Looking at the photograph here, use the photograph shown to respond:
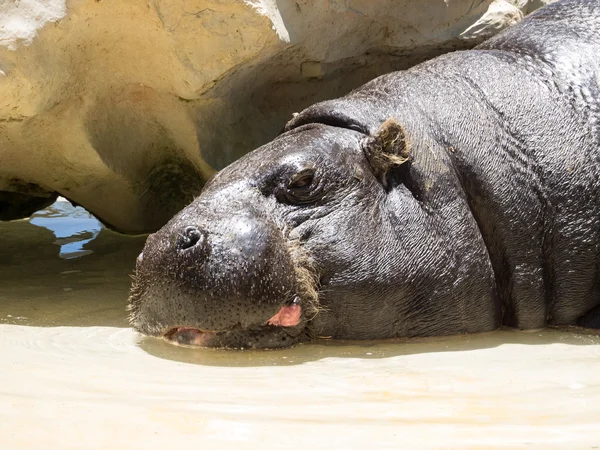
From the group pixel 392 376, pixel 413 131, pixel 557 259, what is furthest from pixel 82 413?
pixel 557 259

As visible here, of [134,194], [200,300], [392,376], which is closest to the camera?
[392,376]

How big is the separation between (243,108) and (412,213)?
6.34ft

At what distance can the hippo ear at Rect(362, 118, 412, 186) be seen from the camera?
12.6 feet

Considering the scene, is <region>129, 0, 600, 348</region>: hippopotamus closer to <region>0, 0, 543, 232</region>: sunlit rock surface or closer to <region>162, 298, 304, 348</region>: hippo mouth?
<region>162, 298, 304, 348</region>: hippo mouth

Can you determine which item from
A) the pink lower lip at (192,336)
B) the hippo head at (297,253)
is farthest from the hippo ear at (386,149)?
the pink lower lip at (192,336)

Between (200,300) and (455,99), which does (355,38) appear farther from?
(200,300)

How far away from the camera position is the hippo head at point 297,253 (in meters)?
3.55

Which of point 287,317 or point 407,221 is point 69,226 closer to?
point 287,317

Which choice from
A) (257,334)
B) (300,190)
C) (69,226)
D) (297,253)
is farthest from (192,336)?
(69,226)

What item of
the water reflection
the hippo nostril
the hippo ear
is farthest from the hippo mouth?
the water reflection

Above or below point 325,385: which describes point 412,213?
above

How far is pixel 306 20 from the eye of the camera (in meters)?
4.83

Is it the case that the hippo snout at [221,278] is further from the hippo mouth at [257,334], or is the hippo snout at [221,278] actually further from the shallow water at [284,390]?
the shallow water at [284,390]

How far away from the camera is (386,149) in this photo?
3.88m
